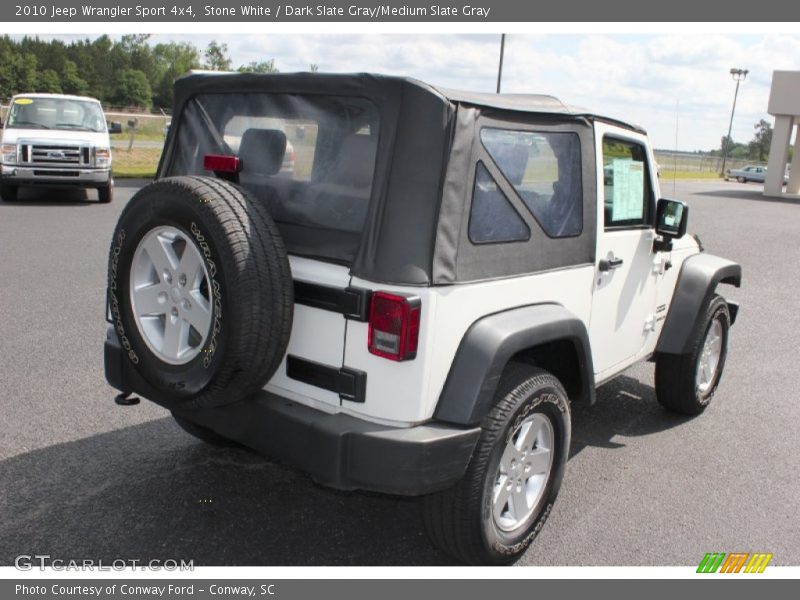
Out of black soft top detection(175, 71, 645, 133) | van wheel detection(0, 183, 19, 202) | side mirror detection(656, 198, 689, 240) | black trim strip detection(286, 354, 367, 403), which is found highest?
black soft top detection(175, 71, 645, 133)

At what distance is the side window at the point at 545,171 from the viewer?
318 cm

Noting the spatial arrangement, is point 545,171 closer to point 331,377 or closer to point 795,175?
point 331,377

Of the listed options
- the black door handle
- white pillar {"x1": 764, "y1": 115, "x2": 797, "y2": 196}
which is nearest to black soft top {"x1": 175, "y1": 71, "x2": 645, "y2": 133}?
the black door handle

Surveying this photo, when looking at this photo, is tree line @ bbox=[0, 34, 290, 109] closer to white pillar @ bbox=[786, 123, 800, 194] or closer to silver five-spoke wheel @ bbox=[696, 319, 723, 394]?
white pillar @ bbox=[786, 123, 800, 194]

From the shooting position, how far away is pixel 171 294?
10.1 ft

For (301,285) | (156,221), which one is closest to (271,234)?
(301,285)

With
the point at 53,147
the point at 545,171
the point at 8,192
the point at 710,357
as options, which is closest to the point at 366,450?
the point at 545,171

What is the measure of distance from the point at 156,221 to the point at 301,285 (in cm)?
61

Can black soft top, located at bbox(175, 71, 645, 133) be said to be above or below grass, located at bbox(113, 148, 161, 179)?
above

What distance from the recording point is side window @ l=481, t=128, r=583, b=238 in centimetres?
318

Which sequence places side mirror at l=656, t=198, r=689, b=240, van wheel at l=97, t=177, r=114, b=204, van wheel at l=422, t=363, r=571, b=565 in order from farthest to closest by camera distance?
van wheel at l=97, t=177, r=114, b=204 → side mirror at l=656, t=198, r=689, b=240 → van wheel at l=422, t=363, r=571, b=565

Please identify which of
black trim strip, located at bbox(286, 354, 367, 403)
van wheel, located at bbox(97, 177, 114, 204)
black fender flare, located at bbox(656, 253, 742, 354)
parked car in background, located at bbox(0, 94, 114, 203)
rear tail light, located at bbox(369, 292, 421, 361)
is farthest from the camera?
van wheel, located at bbox(97, 177, 114, 204)

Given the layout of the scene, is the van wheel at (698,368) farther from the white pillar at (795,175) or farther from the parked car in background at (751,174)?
the parked car in background at (751,174)

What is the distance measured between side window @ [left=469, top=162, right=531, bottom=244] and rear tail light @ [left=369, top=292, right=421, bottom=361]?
44 cm
